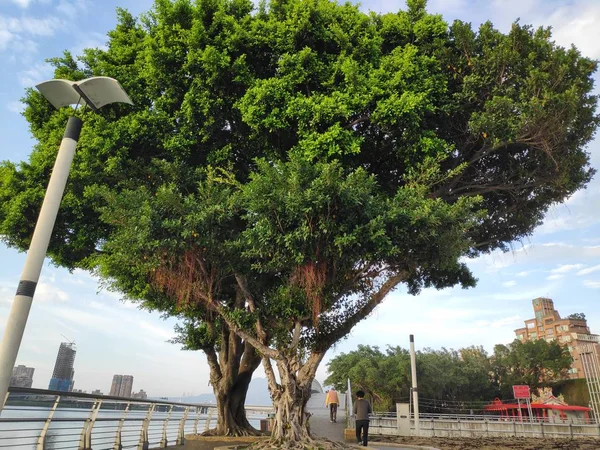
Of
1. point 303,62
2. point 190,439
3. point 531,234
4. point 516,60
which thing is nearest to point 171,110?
point 303,62

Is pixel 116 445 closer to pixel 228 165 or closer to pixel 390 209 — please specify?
pixel 228 165

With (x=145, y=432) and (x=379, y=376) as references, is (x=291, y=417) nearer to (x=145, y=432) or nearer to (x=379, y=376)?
(x=145, y=432)

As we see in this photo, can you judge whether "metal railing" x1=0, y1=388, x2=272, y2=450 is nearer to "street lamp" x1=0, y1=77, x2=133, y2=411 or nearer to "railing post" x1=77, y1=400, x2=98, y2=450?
"railing post" x1=77, y1=400, x2=98, y2=450

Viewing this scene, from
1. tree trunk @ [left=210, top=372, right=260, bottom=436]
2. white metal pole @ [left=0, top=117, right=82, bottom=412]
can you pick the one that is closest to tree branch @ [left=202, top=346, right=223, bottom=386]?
tree trunk @ [left=210, top=372, right=260, bottom=436]

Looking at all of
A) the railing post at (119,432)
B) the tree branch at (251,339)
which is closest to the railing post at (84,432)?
the railing post at (119,432)

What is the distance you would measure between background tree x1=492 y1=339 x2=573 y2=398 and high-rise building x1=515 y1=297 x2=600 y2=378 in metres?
23.1

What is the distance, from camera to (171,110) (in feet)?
35.2

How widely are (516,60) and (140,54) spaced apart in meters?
9.52

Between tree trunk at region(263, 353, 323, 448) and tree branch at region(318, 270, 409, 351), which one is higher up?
tree branch at region(318, 270, 409, 351)

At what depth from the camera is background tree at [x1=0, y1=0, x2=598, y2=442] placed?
28.6ft

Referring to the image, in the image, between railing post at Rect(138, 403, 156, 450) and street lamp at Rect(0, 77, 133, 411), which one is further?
railing post at Rect(138, 403, 156, 450)

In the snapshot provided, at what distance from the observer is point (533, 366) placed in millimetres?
45281

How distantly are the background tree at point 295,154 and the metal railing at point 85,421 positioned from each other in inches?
106

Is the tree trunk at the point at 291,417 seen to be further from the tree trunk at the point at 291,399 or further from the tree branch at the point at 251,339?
the tree branch at the point at 251,339
